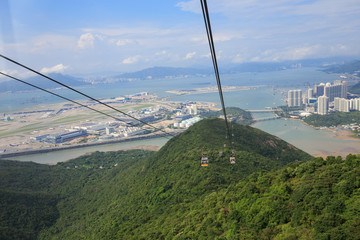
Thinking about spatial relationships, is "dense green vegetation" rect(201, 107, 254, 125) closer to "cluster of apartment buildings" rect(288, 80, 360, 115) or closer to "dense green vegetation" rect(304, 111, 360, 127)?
"dense green vegetation" rect(304, 111, 360, 127)

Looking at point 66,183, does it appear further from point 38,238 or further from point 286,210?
point 286,210

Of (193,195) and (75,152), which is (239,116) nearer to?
(75,152)

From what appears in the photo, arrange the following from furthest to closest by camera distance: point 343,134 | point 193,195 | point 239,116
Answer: point 239,116 → point 343,134 → point 193,195

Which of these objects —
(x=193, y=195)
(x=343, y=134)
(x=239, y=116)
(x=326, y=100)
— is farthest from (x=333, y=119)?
(x=193, y=195)

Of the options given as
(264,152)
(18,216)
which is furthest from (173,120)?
(18,216)

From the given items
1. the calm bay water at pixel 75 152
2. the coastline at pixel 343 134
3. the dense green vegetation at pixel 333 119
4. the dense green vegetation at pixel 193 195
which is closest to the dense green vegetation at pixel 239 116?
the dense green vegetation at pixel 333 119

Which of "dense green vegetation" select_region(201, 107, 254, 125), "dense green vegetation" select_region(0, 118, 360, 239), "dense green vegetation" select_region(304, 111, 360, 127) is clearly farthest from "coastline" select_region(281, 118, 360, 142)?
"dense green vegetation" select_region(0, 118, 360, 239)

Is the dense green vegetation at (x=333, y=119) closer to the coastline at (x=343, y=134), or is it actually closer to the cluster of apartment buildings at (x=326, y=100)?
the coastline at (x=343, y=134)
